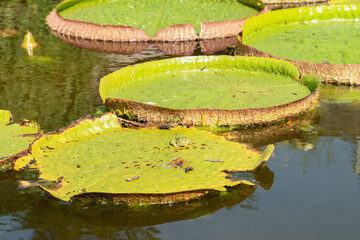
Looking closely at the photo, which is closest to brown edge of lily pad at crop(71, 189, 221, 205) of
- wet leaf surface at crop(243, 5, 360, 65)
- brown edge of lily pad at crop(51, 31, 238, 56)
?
wet leaf surface at crop(243, 5, 360, 65)

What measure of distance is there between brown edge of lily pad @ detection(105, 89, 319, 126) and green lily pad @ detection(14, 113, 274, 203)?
5.1 inches

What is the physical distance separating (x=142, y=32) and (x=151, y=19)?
0.30 m

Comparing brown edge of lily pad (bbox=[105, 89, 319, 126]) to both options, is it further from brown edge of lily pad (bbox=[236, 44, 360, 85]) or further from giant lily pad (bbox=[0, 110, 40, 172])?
brown edge of lily pad (bbox=[236, 44, 360, 85])

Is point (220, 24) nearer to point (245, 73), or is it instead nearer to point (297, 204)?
point (245, 73)

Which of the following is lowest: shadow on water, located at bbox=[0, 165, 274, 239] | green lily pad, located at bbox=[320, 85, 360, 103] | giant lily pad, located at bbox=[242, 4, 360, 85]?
shadow on water, located at bbox=[0, 165, 274, 239]

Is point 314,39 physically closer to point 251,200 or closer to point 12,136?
point 251,200

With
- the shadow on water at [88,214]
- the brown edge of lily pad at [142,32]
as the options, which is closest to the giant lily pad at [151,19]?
the brown edge of lily pad at [142,32]

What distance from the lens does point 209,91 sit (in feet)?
13.2

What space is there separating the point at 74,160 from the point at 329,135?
1.83m

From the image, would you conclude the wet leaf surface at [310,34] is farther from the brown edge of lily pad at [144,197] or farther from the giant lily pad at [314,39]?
the brown edge of lily pad at [144,197]

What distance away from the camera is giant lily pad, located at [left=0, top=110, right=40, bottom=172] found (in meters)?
3.06

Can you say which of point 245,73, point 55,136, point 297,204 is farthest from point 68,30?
point 297,204

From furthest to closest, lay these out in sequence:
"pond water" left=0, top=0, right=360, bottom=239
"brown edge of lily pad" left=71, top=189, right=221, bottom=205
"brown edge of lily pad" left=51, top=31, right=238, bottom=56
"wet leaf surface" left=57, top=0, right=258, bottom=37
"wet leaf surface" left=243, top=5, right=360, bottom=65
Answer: "wet leaf surface" left=57, top=0, right=258, bottom=37 < "brown edge of lily pad" left=51, top=31, right=238, bottom=56 < "wet leaf surface" left=243, top=5, right=360, bottom=65 < "brown edge of lily pad" left=71, top=189, right=221, bottom=205 < "pond water" left=0, top=0, right=360, bottom=239

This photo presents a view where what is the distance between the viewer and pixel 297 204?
2732 millimetres
